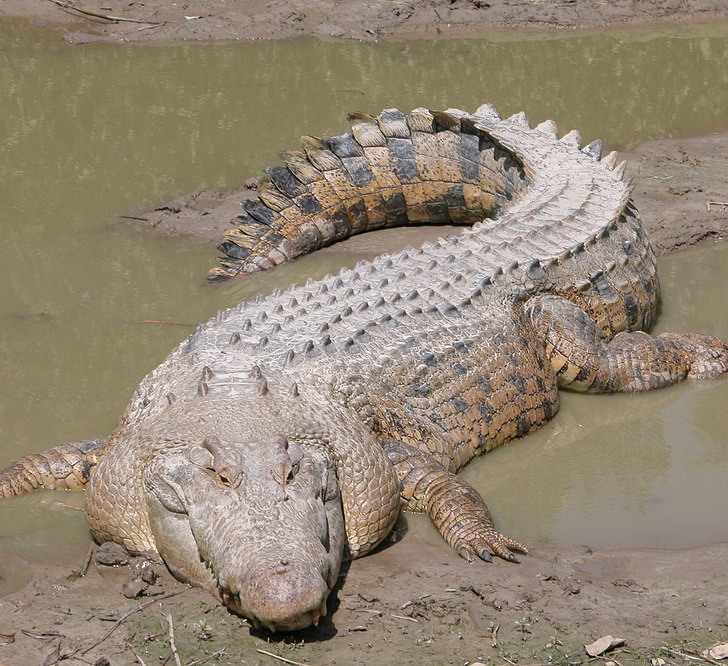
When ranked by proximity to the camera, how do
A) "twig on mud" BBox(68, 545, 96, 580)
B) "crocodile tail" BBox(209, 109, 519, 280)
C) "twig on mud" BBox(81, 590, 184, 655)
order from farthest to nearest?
1. "crocodile tail" BBox(209, 109, 519, 280)
2. "twig on mud" BBox(68, 545, 96, 580)
3. "twig on mud" BBox(81, 590, 184, 655)

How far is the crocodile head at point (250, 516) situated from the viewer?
3607 millimetres

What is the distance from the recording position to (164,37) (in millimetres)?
12180

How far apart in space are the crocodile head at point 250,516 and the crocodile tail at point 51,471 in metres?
A: 0.84

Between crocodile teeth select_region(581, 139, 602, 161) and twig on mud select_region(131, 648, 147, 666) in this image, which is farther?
crocodile teeth select_region(581, 139, 602, 161)

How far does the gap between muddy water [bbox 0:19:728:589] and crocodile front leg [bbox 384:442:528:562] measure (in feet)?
0.99

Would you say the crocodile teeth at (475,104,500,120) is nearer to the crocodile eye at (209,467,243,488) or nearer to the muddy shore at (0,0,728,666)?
the muddy shore at (0,0,728,666)

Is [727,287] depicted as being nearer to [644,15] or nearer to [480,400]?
[480,400]

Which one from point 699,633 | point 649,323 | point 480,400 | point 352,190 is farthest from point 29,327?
point 699,633

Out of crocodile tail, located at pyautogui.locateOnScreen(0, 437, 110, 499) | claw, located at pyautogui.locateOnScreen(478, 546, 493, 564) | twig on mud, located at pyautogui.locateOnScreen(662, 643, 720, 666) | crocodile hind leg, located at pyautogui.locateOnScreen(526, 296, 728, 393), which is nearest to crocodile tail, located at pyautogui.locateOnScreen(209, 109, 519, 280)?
crocodile hind leg, located at pyautogui.locateOnScreen(526, 296, 728, 393)

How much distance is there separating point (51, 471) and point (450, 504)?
1.83m

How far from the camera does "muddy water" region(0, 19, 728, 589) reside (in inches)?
202

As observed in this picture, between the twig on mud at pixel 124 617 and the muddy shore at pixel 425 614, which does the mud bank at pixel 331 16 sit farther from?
the twig on mud at pixel 124 617

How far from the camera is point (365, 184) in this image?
772 cm

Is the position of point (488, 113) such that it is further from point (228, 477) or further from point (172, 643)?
point (172, 643)
